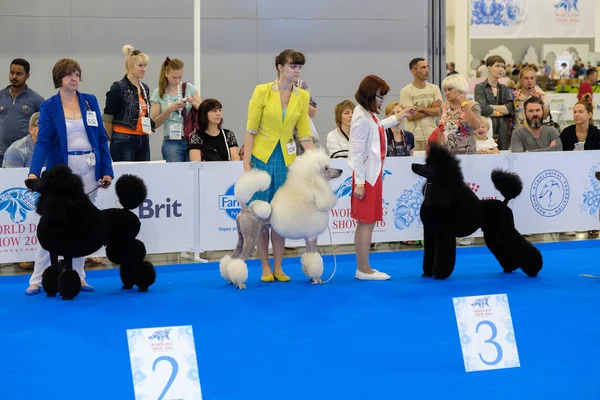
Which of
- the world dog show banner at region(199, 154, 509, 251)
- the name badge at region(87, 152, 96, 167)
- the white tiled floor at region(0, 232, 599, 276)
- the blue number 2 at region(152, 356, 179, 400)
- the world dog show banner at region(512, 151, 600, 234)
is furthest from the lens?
the world dog show banner at region(512, 151, 600, 234)

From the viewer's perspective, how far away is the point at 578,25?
56.1 feet

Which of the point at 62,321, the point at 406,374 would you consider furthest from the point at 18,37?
the point at 406,374

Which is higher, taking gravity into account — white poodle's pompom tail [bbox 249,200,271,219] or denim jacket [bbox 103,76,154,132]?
denim jacket [bbox 103,76,154,132]

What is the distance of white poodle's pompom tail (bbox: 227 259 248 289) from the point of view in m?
5.50

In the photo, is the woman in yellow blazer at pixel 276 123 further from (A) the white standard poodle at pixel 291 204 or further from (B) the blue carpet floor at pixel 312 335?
(B) the blue carpet floor at pixel 312 335

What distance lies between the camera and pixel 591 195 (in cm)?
774

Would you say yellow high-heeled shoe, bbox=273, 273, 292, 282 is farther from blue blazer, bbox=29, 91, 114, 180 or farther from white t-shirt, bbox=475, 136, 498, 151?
white t-shirt, bbox=475, 136, 498, 151

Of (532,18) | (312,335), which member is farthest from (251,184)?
(532,18)

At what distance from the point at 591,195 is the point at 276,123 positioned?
12.1 feet

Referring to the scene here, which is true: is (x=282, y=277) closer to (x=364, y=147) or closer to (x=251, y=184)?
(x=251, y=184)

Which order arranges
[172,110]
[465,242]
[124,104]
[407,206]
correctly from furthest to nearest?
1. [465,242]
2. [407,206]
3. [172,110]
4. [124,104]

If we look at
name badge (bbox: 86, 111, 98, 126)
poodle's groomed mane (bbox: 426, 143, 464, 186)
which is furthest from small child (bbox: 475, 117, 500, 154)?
name badge (bbox: 86, 111, 98, 126)

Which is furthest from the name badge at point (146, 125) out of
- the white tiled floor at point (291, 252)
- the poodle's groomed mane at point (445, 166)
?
the poodle's groomed mane at point (445, 166)

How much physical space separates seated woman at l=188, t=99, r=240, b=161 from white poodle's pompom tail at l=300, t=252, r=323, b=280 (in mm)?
1488
